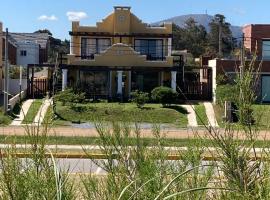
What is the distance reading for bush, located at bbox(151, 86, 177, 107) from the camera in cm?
3984

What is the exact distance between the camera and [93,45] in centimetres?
4822

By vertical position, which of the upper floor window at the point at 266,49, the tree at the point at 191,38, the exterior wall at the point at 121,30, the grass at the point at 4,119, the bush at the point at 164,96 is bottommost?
the grass at the point at 4,119

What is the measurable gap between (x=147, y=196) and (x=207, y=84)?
4273cm

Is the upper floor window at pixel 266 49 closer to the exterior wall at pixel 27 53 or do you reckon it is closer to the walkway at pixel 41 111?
the exterior wall at pixel 27 53

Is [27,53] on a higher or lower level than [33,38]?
lower

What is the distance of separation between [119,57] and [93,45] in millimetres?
3683

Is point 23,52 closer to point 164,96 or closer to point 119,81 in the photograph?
point 119,81

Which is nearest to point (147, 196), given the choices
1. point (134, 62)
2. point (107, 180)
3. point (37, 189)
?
point (107, 180)

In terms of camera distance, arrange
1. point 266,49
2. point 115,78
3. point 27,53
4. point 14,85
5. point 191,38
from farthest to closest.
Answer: point 191,38 → point 27,53 → point 14,85 → point 115,78 → point 266,49

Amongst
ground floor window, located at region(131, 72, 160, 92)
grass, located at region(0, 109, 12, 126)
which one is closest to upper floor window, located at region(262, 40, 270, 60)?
ground floor window, located at region(131, 72, 160, 92)

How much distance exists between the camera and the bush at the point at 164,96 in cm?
3984

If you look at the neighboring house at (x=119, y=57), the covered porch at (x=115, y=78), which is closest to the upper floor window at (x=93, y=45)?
the neighboring house at (x=119, y=57)

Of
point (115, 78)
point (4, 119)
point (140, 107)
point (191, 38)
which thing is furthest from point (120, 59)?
point (191, 38)

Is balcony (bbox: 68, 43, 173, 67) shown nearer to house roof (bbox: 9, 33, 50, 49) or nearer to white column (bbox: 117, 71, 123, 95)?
white column (bbox: 117, 71, 123, 95)
